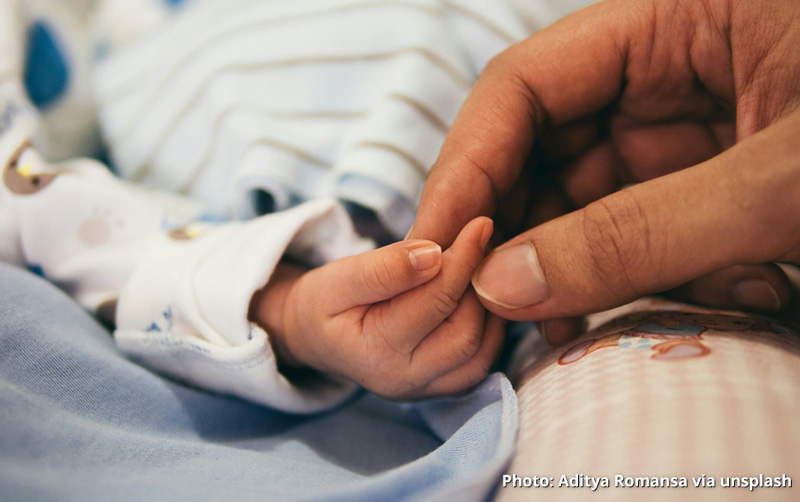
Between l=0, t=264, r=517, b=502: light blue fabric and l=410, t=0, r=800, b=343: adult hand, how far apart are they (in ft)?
0.47

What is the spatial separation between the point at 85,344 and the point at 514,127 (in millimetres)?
555

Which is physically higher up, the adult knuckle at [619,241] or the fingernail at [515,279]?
the adult knuckle at [619,241]

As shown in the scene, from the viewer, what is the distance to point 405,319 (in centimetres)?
49

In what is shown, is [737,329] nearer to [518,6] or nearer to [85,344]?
[518,6]

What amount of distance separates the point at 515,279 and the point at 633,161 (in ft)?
1.06

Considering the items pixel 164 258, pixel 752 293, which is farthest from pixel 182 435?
pixel 752 293

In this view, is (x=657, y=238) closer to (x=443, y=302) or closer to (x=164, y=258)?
(x=443, y=302)

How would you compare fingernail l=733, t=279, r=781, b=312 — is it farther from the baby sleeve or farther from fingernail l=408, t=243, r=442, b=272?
the baby sleeve

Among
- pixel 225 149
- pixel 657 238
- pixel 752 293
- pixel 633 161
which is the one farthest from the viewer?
pixel 225 149

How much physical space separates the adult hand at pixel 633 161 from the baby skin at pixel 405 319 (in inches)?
1.4

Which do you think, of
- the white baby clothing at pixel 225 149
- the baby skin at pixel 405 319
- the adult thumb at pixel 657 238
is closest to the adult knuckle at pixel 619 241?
the adult thumb at pixel 657 238

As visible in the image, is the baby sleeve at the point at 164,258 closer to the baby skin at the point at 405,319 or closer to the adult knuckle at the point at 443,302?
the baby skin at the point at 405,319

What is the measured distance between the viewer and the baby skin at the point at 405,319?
0.47 metres

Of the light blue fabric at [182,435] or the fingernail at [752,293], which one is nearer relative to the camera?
the light blue fabric at [182,435]
